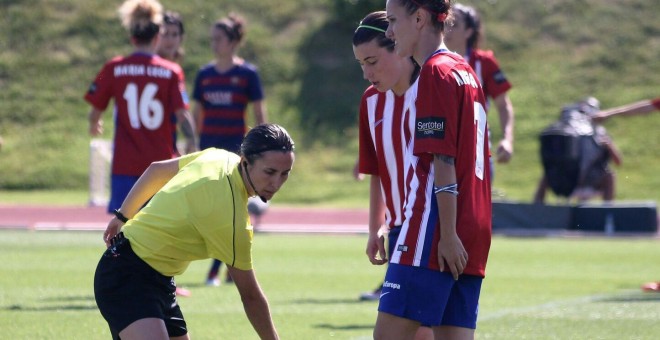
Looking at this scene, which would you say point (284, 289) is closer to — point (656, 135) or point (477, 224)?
point (477, 224)

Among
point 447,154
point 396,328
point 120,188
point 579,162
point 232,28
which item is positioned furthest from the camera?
point 579,162

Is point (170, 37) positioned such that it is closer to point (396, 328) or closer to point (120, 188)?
point (120, 188)

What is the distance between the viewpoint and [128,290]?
5.33 meters

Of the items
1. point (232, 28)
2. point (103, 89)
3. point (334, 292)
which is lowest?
point (334, 292)

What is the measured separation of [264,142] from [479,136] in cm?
99

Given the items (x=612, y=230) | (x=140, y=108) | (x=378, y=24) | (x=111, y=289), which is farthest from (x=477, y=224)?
(x=612, y=230)

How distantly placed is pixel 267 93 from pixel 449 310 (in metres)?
25.1

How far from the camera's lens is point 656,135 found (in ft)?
87.6

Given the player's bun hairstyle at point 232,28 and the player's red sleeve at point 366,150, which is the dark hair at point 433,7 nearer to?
the player's red sleeve at point 366,150

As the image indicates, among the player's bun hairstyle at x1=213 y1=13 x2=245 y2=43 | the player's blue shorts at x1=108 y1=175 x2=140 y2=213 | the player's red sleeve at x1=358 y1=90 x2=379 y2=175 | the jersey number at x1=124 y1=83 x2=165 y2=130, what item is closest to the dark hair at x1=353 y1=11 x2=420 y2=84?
the player's red sleeve at x1=358 y1=90 x2=379 y2=175

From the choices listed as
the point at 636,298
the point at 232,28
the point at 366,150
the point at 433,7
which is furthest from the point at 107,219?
the point at 433,7

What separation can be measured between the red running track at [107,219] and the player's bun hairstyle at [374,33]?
503 inches

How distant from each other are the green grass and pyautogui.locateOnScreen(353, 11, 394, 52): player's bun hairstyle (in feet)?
9.23

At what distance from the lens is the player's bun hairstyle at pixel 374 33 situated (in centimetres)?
512
